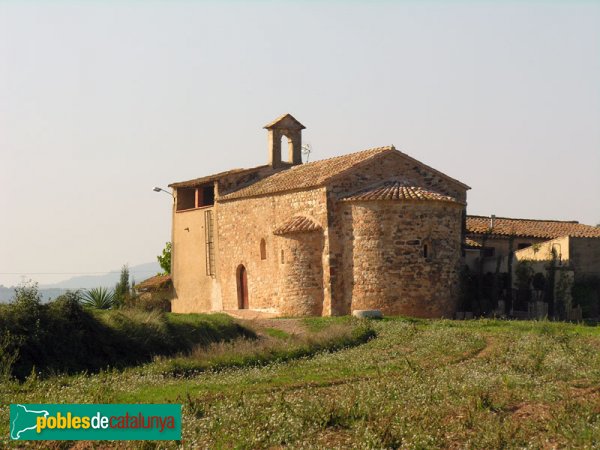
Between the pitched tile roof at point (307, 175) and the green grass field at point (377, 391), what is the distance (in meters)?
9.58

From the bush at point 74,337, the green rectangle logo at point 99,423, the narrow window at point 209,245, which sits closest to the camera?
the green rectangle logo at point 99,423

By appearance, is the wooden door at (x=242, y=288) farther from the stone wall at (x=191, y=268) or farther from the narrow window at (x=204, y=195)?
the narrow window at (x=204, y=195)

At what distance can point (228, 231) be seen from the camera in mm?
39344

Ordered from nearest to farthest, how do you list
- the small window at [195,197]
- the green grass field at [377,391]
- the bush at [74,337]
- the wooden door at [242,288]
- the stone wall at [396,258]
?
the green grass field at [377,391] → the bush at [74,337] → the stone wall at [396,258] → the wooden door at [242,288] → the small window at [195,197]

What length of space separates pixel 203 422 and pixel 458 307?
2042 centimetres

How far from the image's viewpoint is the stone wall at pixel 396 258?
31859 millimetres

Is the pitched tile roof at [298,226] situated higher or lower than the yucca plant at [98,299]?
higher

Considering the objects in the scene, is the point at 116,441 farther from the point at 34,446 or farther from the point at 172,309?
the point at 172,309

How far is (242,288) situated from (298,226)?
20.7 ft

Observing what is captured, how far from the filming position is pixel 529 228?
41.2m

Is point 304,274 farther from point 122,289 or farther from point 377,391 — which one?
point 377,391

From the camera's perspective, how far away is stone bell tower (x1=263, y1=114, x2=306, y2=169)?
135 ft

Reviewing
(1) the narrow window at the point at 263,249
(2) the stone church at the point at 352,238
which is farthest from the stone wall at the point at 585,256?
(1) the narrow window at the point at 263,249

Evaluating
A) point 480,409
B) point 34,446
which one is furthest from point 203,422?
point 480,409
